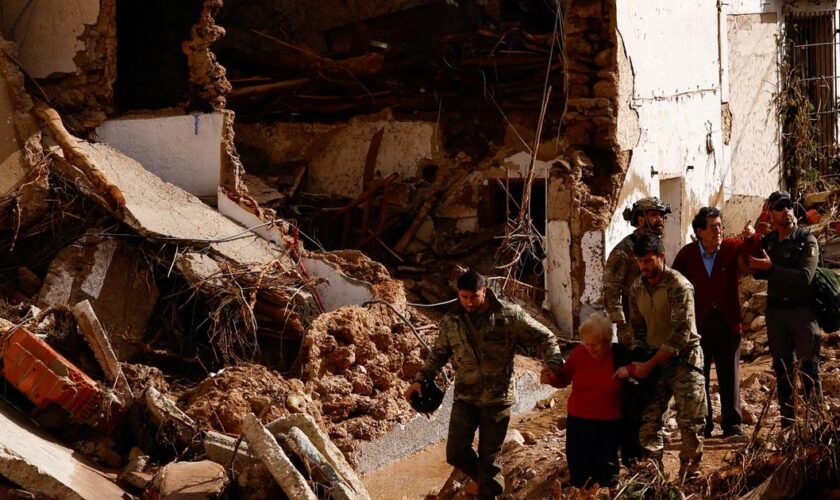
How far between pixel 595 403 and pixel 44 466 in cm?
358

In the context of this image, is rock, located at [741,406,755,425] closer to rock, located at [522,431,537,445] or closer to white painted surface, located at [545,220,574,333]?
rock, located at [522,431,537,445]

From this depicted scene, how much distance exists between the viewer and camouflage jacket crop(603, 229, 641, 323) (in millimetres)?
8852

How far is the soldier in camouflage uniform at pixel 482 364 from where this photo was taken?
7.52 metres

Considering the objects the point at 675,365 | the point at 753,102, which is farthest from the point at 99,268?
the point at 753,102

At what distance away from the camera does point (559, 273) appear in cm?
1313

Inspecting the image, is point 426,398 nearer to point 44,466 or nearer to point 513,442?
point 513,442

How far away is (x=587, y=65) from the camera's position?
13094 mm

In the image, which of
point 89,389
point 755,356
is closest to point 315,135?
point 755,356

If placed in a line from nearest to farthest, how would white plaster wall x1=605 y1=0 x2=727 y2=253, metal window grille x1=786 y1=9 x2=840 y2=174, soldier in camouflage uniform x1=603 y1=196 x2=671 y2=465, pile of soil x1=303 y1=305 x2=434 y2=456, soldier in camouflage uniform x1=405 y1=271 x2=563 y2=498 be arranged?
soldier in camouflage uniform x1=405 y1=271 x2=563 y2=498
soldier in camouflage uniform x1=603 y1=196 x2=671 y2=465
pile of soil x1=303 y1=305 x2=434 y2=456
white plaster wall x1=605 y1=0 x2=727 y2=253
metal window grille x1=786 y1=9 x2=840 y2=174

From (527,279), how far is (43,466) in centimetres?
691

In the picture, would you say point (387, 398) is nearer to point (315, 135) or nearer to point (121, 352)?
point (121, 352)

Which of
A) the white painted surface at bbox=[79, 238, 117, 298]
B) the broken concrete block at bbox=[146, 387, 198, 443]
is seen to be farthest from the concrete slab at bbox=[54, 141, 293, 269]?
the broken concrete block at bbox=[146, 387, 198, 443]

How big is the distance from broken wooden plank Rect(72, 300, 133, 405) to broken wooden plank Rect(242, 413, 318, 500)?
191cm

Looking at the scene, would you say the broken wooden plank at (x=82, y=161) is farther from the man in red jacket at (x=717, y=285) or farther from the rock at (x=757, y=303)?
the rock at (x=757, y=303)
